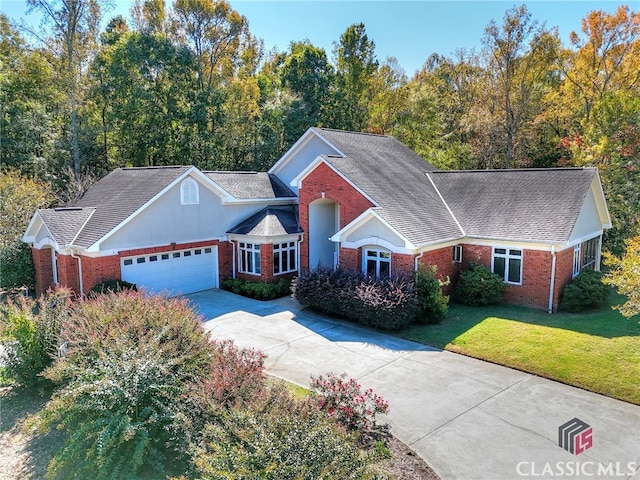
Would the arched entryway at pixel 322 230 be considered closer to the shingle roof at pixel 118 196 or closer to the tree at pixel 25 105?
the shingle roof at pixel 118 196

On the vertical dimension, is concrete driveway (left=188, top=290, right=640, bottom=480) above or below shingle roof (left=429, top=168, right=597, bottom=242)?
below

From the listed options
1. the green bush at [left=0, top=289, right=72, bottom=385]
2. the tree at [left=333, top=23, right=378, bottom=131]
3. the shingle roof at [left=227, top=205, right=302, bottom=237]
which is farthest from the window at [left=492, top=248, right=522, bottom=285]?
the tree at [left=333, top=23, right=378, bottom=131]

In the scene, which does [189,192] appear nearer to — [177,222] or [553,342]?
[177,222]

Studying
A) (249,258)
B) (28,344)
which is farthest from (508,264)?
(28,344)

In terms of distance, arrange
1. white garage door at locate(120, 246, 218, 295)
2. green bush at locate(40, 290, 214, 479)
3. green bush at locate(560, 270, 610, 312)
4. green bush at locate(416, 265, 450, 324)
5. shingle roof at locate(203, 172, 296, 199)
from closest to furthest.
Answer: green bush at locate(40, 290, 214, 479) < green bush at locate(416, 265, 450, 324) < green bush at locate(560, 270, 610, 312) < white garage door at locate(120, 246, 218, 295) < shingle roof at locate(203, 172, 296, 199)

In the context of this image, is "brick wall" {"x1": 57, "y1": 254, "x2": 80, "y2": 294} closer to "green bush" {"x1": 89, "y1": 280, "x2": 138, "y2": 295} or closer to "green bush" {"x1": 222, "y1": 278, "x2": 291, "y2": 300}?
"green bush" {"x1": 89, "y1": 280, "x2": 138, "y2": 295}
